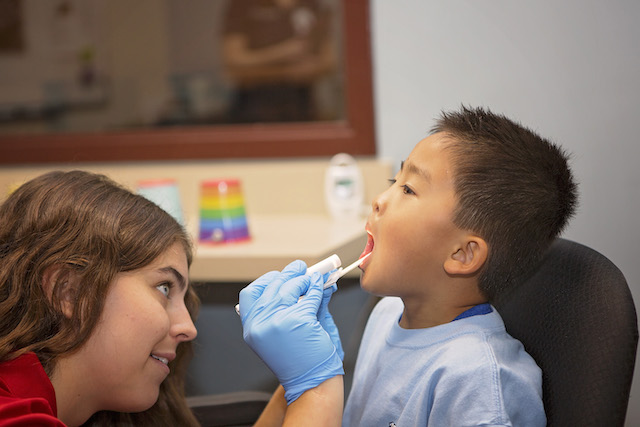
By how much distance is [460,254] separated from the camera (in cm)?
104

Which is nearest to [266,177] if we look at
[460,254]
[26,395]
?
[460,254]

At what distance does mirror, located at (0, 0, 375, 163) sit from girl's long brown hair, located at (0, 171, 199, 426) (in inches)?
48.4

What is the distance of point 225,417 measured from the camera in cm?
130

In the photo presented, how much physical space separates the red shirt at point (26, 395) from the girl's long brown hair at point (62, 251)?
20 millimetres

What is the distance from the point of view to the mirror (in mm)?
2305

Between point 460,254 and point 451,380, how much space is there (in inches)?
7.7

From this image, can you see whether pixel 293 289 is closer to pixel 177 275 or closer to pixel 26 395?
pixel 177 275

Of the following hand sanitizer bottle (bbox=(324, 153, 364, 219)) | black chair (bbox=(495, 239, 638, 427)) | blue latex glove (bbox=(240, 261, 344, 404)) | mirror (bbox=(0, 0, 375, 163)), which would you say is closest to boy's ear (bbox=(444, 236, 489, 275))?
black chair (bbox=(495, 239, 638, 427))

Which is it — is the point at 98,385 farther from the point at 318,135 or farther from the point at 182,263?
the point at 318,135

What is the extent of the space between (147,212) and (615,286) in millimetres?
693

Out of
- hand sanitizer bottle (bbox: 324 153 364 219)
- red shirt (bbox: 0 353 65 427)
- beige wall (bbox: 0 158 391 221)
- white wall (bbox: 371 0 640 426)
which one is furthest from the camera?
beige wall (bbox: 0 158 391 221)

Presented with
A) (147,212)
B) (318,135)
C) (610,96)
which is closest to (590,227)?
(610,96)

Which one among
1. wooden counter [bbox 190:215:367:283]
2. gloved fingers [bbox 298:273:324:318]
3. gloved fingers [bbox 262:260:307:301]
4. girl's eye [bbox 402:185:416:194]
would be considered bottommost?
wooden counter [bbox 190:215:367:283]

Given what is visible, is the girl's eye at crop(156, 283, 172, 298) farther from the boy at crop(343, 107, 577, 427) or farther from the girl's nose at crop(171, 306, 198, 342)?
the boy at crop(343, 107, 577, 427)
